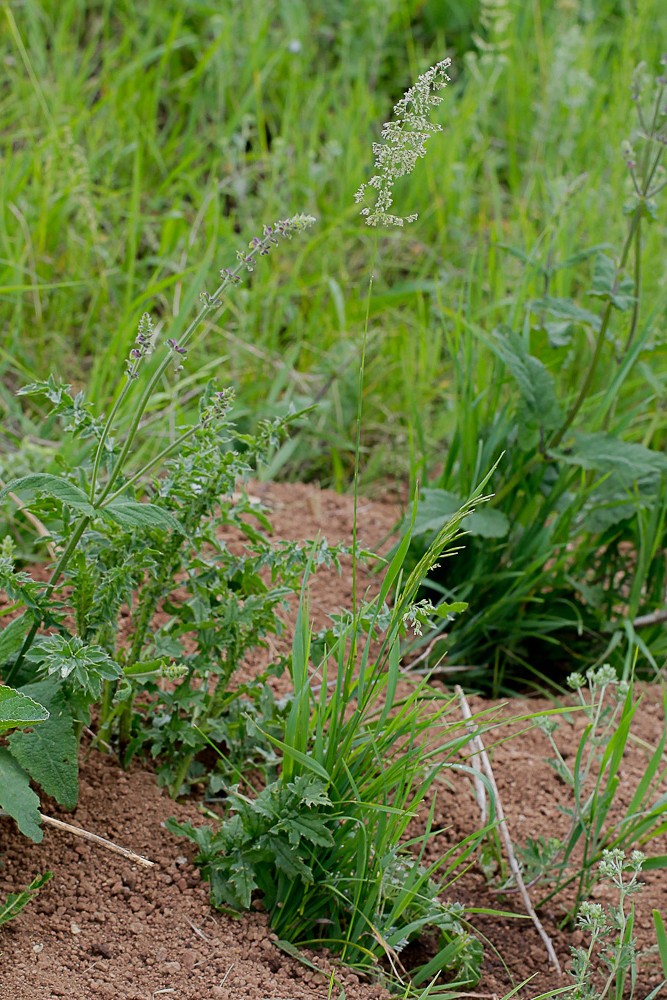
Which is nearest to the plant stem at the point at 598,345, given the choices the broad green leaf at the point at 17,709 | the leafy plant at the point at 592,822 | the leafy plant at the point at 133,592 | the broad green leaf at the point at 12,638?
the leafy plant at the point at 592,822

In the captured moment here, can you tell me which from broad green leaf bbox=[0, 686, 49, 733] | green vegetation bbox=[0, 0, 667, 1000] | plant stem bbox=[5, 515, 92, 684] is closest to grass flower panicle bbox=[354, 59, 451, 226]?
green vegetation bbox=[0, 0, 667, 1000]

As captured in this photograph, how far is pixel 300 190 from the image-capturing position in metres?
3.78

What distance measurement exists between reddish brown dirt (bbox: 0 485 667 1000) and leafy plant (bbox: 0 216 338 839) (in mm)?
107

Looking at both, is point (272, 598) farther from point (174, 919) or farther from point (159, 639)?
point (174, 919)

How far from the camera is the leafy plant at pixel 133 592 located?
1525 millimetres

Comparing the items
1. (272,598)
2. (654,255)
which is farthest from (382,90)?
(272,598)

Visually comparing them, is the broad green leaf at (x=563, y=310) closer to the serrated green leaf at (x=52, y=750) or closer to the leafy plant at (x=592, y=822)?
the leafy plant at (x=592, y=822)

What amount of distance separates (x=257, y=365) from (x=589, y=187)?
1345 millimetres

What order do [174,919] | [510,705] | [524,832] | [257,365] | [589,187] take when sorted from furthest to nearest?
[589,187]
[257,365]
[510,705]
[524,832]
[174,919]

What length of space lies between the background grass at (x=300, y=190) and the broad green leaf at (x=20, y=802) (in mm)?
1207

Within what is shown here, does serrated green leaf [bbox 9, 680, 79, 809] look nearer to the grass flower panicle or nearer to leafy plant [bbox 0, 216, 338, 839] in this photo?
leafy plant [bbox 0, 216, 338, 839]

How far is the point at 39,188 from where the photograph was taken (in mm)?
3309

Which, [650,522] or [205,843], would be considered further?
[650,522]

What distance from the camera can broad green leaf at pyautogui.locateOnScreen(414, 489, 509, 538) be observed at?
7.37 feet
